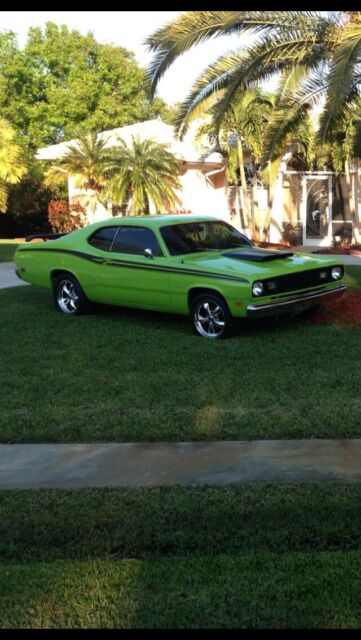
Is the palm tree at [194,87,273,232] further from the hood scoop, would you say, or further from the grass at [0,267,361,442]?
the grass at [0,267,361,442]

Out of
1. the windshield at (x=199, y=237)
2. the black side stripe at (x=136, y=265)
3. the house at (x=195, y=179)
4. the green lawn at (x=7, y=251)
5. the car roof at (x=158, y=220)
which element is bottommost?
the green lawn at (x=7, y=251)

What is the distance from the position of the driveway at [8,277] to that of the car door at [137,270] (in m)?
4.83

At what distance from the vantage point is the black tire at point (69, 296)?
34.3 feet

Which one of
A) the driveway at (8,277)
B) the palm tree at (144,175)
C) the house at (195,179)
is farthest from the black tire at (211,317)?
the house at (195,179)

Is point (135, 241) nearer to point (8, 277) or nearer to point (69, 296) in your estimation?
point (69, 296)

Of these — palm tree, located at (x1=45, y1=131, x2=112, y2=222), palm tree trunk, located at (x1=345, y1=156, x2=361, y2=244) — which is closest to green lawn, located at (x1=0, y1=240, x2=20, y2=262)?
palm tree, located at (x1=45, y1=131, x2=112, y2=222)

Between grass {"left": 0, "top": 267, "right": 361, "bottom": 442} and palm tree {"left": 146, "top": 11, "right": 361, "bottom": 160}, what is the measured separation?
12.9 feet

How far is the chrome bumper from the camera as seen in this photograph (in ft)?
27.3

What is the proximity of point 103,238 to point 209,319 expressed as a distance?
235cm

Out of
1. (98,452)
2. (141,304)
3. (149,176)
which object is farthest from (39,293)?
(149,176)

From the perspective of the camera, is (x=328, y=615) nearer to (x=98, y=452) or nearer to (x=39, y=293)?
(x=98, y=452)

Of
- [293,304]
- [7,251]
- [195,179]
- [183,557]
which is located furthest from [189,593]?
[195,179]

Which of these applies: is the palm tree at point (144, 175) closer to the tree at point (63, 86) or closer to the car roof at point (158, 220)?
the car roof at point (158, 220)

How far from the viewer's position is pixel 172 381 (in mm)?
6898
